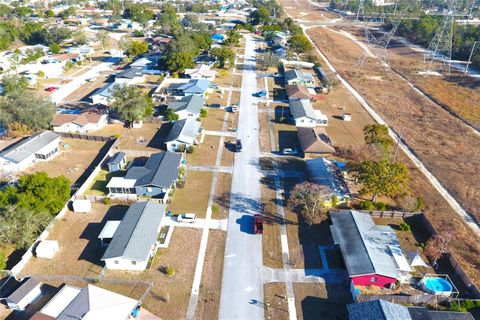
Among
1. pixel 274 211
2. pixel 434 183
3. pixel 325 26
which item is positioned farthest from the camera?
pixel 325 26

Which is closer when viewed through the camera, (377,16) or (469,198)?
(469,198)

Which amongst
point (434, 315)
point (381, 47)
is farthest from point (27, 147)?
point (381, 47)

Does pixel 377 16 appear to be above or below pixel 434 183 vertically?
above

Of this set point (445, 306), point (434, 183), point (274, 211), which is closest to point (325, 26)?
point (434, 183)

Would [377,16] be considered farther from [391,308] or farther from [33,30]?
[391,308]

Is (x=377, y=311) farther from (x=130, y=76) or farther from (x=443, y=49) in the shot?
(x=443, y=49)

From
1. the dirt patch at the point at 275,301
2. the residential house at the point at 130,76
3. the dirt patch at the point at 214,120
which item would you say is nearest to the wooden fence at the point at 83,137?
the dirt patch at the point at 214,120

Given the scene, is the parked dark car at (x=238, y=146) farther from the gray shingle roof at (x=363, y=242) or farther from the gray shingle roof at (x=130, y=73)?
the gray shingle roof at (x=130, y=73)
